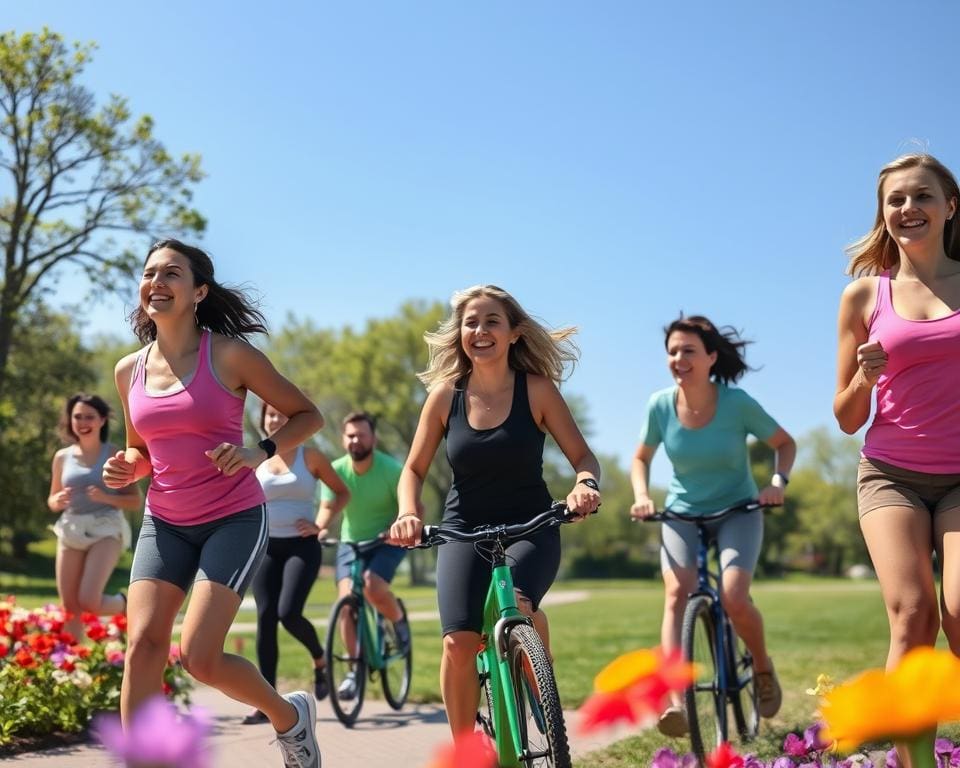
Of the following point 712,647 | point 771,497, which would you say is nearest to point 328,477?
point 712,647

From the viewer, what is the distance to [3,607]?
7711 millimetres

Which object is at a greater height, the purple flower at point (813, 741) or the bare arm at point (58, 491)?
the bare arm at point (58, 491)

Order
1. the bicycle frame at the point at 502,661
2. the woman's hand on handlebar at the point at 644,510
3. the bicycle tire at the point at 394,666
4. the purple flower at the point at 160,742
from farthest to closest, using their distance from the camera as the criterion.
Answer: the bicycle tire at the point at 394,666 < the woman's hand on handlebar at the point at 644,510 < the bicycle frame at the point at 502,661 < the purple flower at the point at 160,742

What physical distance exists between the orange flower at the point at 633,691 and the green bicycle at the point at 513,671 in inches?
97.0

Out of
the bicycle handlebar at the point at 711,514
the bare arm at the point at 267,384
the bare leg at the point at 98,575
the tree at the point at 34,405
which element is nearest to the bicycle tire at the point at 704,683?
the bicycle handlebar at the point at 711,514

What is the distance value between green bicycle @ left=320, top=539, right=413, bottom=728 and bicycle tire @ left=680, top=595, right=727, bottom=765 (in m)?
2.77

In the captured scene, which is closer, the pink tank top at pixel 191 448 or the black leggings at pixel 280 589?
the pink tank top at pixel 191 448

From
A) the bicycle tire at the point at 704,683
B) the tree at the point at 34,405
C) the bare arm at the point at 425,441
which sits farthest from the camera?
the tree at the point at 34,405

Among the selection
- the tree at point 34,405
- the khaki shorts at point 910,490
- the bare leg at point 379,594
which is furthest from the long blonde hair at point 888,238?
the tree at point 34,405

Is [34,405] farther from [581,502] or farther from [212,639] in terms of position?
[581,502]

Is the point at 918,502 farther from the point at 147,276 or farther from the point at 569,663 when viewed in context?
the point at 569,663

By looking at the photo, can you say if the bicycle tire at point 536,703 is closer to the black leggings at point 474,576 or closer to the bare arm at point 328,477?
the black leggings at point 474,576

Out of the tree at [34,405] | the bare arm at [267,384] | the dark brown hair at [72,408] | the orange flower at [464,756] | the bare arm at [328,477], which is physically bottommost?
the orange flower at [464,756]

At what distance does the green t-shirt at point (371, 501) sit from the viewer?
875cm
